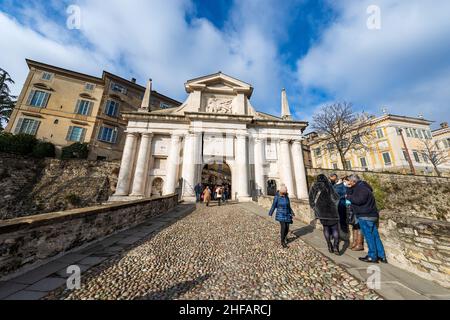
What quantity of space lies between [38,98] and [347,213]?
31509 mm

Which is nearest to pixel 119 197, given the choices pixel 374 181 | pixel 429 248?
pixel 429 248

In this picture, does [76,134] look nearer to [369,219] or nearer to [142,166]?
[142,166]

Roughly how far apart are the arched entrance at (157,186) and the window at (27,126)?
15.2m

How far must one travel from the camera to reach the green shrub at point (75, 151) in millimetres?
18253

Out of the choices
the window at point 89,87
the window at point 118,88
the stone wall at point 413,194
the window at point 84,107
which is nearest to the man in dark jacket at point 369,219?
the stone wall at point 413,194

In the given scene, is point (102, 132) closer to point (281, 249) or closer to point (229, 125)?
point (229, 125)

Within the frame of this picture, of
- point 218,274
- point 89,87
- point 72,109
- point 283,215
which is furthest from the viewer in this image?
point 89,87

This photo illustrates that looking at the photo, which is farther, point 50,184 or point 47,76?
point 47,76

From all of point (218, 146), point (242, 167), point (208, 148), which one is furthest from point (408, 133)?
point (208, 148)

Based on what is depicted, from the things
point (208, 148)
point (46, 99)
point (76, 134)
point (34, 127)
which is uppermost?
point (46, 99)

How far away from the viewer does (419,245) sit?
9.81ft

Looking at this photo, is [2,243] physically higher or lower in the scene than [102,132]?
lower

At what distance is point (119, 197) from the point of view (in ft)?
50.2

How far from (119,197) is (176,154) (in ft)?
21.5
